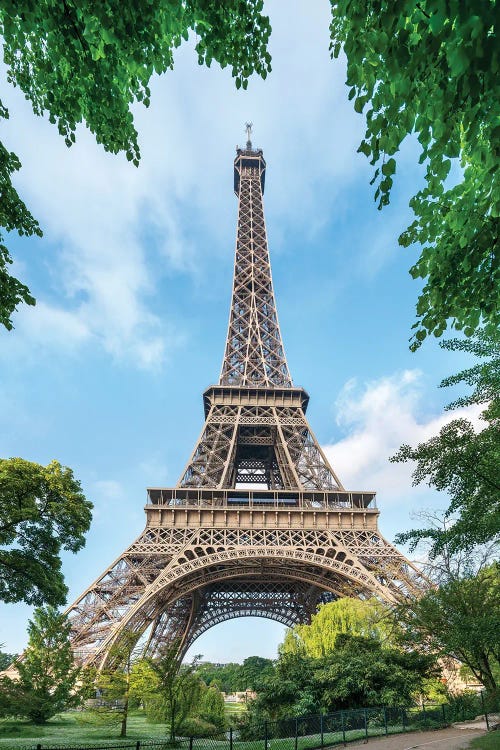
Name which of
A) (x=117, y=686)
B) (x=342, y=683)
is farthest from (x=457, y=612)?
(x=117, y=686)

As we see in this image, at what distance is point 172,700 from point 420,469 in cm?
1269

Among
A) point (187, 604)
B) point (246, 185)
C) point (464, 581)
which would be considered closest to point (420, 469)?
point (464, 581)

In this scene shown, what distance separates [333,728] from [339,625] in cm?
1204

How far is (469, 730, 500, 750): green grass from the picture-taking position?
38.0 feet

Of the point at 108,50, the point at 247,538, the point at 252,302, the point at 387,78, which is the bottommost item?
the point at 387,78

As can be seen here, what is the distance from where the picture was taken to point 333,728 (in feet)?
52.9

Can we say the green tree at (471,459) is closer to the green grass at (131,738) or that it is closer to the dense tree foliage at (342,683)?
the green grass at (131,738)

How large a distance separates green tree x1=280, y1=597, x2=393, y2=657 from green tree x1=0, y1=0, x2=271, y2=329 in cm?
2615

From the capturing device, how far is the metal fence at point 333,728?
14305mm

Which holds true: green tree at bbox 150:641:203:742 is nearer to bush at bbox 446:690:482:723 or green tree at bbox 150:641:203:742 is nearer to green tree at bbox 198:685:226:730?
green tree at bbox 198:685:226:730

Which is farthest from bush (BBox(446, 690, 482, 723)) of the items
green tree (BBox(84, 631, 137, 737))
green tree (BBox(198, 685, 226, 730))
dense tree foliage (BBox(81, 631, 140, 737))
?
green tree (BBox(84, 631, 137, 737))

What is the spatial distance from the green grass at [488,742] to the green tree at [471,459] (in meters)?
5.31

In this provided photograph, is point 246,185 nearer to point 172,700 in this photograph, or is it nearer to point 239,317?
point 239,317

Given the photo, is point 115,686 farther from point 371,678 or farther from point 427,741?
point 427,741
